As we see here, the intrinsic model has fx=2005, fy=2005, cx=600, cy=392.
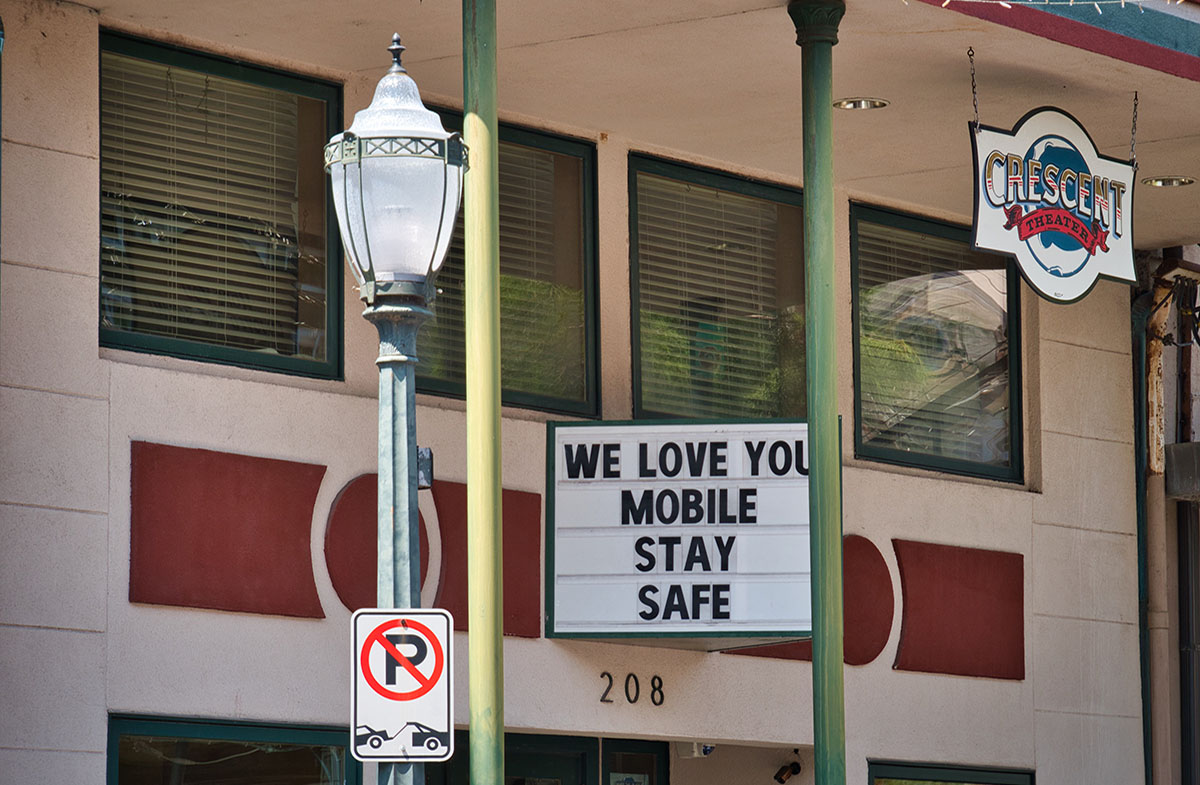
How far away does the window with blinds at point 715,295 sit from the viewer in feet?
40.0

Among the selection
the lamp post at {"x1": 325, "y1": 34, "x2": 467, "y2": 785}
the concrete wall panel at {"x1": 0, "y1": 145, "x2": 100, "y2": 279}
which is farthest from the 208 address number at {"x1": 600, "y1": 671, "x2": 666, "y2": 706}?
the lamp post at {"x1": 325, "y1": 34, "x2": 467, "y2": 785}

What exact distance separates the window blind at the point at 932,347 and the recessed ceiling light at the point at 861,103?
6.13 feet

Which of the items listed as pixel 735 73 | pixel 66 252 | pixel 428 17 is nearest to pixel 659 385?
pixel 735 73

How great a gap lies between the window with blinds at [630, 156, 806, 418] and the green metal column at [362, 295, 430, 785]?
522 cm

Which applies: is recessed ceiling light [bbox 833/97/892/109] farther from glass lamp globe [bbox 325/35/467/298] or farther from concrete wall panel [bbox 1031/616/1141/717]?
glass lamp globe [bbox 325/35/467/298]

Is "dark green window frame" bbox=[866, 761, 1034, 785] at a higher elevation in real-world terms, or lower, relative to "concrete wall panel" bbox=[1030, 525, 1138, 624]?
lower

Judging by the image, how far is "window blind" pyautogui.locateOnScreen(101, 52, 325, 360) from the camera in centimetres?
1006

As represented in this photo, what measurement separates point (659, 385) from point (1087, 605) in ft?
12.2

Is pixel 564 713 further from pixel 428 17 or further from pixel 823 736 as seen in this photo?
pixel 428 17

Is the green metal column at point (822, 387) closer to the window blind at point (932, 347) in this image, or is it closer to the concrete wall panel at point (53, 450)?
the window blind at point (932, 347)

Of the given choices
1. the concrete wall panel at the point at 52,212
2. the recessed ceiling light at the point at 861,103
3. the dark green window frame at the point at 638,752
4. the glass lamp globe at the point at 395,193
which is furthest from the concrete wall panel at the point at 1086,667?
the glass lamp globe at the point at 395,193

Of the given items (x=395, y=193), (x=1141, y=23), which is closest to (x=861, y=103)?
(x=1141, y=23)

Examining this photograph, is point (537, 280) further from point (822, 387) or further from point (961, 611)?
point (961, 611)

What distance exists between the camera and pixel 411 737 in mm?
6633
